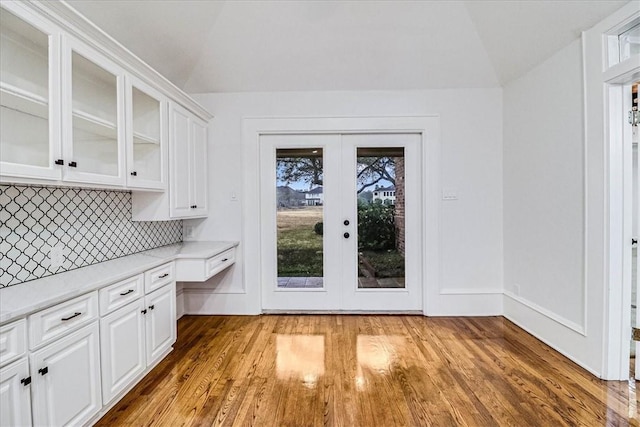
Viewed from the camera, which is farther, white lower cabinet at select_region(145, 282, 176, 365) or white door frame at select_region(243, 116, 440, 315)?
white door frame at select_region(243, 116, 440, 315)

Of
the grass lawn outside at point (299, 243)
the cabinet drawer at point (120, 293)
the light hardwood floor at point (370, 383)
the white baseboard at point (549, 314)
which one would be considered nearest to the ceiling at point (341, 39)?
the grass lawn outside at point (299, 243)

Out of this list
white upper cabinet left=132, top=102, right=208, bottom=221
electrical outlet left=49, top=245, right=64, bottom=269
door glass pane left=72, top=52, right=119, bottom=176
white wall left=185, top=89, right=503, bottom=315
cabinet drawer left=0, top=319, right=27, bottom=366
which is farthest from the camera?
white wall left=185, top=89, right=503, bottom=315

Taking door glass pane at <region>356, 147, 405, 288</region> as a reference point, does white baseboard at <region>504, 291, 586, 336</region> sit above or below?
below

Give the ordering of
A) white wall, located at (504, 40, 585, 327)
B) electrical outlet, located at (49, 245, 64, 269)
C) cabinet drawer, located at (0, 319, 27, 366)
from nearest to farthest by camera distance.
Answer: cabinet drawer, located at (0, 319, 27, 366) < electrical outlet, located at (49, 245, 64, 269) < white wall, located at (504, 40, 585, 327)

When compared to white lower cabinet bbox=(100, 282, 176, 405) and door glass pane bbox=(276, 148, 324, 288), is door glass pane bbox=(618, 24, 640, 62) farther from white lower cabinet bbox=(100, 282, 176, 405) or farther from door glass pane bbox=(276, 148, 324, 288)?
white lower cabinet bbox=(100, 282, 176, 405)

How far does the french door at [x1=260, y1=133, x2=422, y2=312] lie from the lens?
3596 mm

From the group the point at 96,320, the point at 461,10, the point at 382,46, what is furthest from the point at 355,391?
the point at 461,10

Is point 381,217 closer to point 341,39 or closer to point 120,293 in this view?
point 341,39

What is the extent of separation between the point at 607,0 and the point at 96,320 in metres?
3.85

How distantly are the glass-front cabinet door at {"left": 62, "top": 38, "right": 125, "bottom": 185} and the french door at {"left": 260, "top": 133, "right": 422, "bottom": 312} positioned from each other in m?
1.66

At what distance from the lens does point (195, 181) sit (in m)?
3.21

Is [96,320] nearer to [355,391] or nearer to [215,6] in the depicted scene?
[355,391]

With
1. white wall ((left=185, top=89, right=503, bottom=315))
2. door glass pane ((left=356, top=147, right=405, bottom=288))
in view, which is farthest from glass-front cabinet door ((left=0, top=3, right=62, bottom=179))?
door glass pane ((left=356, top=147, right=405, bottom=288))

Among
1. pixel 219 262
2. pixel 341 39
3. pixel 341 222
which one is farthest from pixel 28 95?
pixel 341 222
